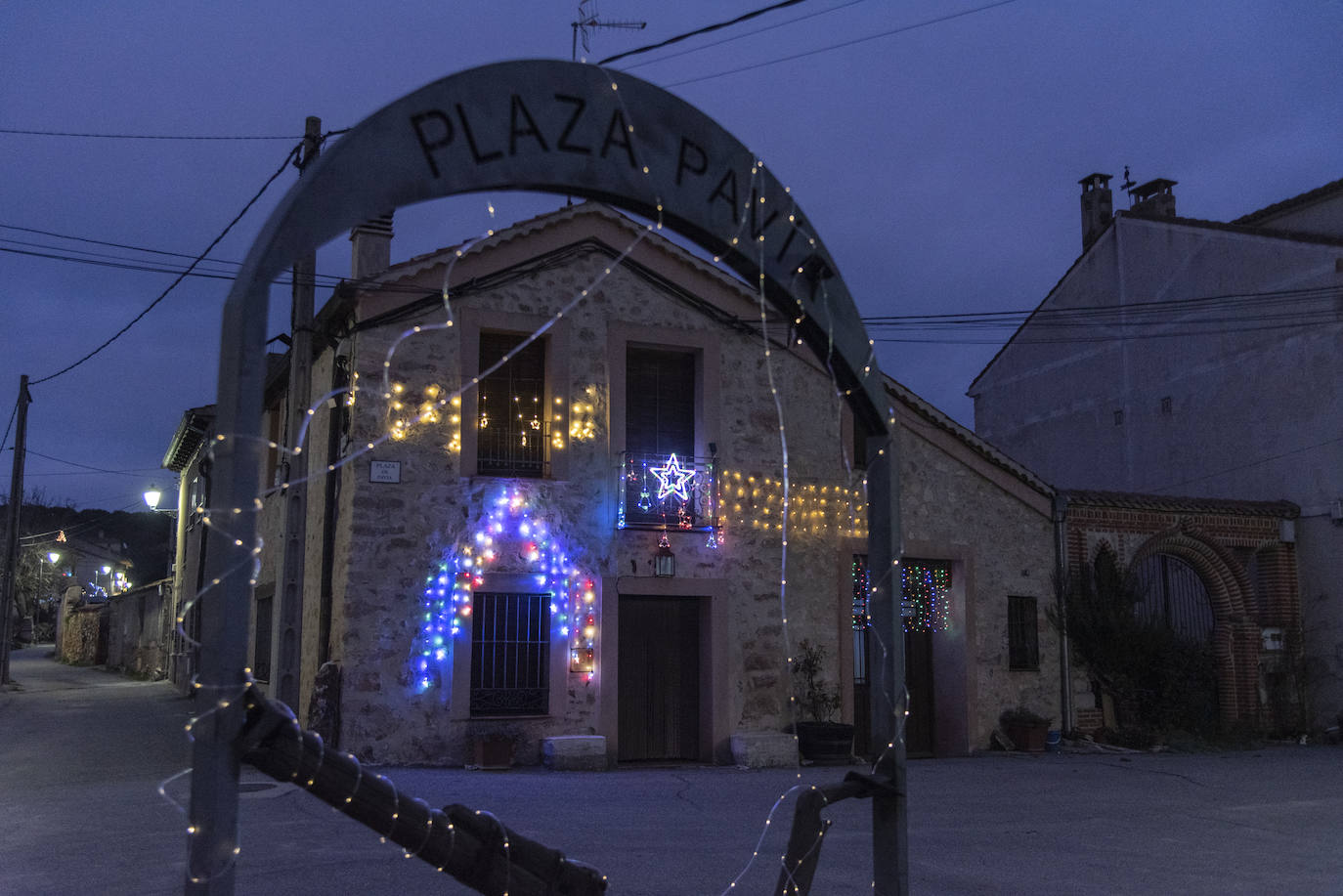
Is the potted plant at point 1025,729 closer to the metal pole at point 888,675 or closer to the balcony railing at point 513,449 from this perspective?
the balcony railing at point 513,449

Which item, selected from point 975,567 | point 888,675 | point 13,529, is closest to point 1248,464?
point 975,567

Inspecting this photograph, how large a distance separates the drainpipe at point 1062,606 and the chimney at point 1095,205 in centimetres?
855

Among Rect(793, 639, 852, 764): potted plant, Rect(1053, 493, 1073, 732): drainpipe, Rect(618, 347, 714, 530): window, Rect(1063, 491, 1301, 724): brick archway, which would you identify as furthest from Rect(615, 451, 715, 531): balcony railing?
Rect(1063, 491, 1301, 724): brick archway

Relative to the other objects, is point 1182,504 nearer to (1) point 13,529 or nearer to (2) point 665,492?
(2) point 665,492

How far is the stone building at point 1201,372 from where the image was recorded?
53.3 ft

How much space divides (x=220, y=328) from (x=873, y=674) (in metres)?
2.62

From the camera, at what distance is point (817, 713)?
12.6 m

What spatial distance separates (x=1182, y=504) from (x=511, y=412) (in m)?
9.94

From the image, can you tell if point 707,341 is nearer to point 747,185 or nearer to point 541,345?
point 541,345

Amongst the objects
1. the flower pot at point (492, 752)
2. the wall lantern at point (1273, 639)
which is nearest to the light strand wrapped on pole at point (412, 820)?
the flower pot at point (492, 752)

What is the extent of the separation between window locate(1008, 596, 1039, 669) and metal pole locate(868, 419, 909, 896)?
11.0 meters

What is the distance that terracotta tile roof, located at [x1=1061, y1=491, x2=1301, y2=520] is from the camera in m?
15.1

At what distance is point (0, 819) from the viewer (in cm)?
775

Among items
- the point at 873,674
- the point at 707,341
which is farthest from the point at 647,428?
the point at 873,674
